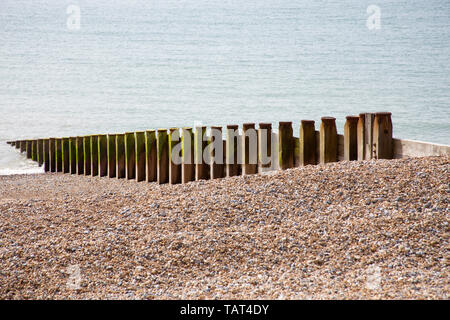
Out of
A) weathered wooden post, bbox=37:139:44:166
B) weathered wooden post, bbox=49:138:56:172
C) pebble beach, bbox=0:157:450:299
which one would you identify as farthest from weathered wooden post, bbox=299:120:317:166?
weathered wooden post, bbox=37:139:44:166

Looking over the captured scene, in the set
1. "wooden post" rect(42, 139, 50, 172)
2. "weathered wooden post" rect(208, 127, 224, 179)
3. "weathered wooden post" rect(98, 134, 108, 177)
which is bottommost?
"wooden post" rect(42, 139, 50, 172)

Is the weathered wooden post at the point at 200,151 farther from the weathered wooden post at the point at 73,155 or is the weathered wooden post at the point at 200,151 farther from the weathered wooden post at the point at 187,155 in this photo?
the weathered wooden post at the point at 73,155

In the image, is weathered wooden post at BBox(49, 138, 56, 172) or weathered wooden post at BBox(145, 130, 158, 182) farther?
weathered wooden post at BBox(49, 138, 56, 172)

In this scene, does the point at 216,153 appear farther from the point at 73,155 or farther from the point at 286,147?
the point at 73,155

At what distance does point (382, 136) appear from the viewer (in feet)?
20.4

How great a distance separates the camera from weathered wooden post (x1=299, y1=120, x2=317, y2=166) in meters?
6.50

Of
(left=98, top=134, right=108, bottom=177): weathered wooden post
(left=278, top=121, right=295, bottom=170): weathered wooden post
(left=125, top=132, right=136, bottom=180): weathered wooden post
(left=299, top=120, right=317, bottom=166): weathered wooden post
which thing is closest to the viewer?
(left=299, top=120, right=317, bottom=166): weathered wooden post

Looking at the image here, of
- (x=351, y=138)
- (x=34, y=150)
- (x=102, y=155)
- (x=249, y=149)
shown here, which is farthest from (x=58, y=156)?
(x=351, y=138)

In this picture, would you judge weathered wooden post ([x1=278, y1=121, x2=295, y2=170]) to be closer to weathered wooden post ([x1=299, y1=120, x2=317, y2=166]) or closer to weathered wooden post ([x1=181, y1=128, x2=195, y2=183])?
weathered wooden post ([x1=299, y1=120, x2=317, y2=166])

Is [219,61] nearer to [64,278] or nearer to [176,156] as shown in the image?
[176,156]

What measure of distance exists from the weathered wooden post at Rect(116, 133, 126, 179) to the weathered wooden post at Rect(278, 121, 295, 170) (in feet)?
12.8

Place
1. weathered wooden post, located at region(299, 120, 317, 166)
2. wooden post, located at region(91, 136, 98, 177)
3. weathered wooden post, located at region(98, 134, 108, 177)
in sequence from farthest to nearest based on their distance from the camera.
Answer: wooden post, located at region(91, 136, 98, 177)
weathered wooden post, located at region(98, 134, 108, 177)
weathered wooden post, located at region(299, 120, 317, 166)

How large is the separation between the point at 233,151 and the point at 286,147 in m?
0.78

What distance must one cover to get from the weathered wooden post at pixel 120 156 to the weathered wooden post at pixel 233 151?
3.16m
